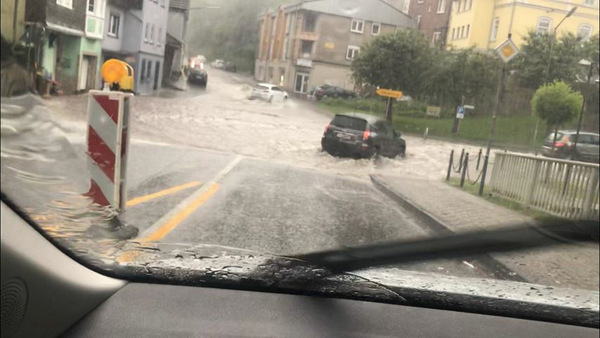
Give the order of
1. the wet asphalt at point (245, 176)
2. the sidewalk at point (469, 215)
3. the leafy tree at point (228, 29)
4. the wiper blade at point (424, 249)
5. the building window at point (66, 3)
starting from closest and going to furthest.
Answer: the building window at point (66, 3), the wiper blade at point (424, 249), the leafy tree at point (228, 29), the wet asphalt at point (245, 176), the sidewalk at point (469, 215)

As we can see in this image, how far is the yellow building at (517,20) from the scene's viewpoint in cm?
392

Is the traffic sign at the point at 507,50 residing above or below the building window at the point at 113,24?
above

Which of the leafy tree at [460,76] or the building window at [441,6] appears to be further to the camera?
the leafy tree at [460,76]

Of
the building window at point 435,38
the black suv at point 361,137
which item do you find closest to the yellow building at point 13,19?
the black suv at point 361,137

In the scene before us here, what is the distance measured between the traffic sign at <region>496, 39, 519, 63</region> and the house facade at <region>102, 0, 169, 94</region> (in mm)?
2358

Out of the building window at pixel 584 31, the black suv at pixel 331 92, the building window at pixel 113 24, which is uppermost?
the building window at pixel 584 31

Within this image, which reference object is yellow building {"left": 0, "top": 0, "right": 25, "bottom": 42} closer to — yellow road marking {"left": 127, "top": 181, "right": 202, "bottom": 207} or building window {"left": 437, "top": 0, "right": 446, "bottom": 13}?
yellow road marking {"left": 127, "top": 181, "right": 202, "bottom": 207}

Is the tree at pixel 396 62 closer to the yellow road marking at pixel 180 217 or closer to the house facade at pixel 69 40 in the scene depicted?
the yellow road marking at pixel 180 217

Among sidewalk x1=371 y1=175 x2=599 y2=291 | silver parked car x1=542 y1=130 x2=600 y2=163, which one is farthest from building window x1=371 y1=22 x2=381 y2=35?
silver parked car x1=542 y1=130 x2=600 y2=163

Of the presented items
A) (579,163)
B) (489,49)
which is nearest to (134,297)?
(489,49)

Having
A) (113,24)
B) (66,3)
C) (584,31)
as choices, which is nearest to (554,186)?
(584,31)

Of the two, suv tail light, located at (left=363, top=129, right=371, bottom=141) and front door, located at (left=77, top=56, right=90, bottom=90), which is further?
suv tail light, located at (left=363, top=129, right=371, bottom=141)

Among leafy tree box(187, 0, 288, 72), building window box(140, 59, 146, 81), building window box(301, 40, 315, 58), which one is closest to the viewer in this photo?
building window box(140, 59, 146, 81)

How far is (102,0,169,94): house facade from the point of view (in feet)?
8.75
